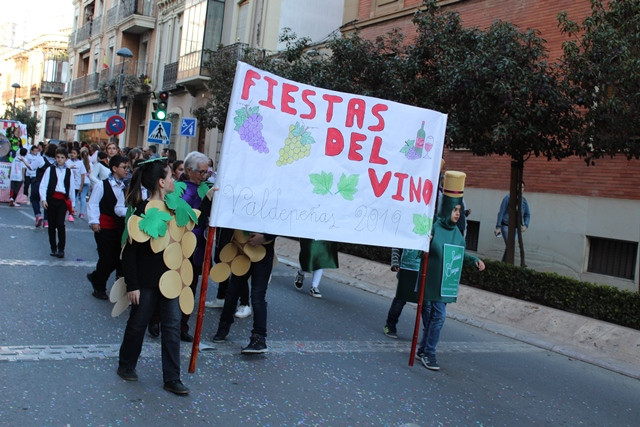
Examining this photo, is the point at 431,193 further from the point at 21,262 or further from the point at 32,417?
the point at 21,262

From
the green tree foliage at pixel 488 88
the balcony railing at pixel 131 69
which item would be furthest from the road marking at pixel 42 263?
the balcony railing at pixel 131 69

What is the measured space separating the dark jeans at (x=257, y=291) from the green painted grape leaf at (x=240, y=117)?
4.43ft

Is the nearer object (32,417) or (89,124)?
(32,417)

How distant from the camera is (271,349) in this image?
6355 millimetres

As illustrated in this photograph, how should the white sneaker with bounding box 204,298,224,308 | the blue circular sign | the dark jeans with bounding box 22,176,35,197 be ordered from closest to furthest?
the white sneaker with bounding box 204,298,224,308
the dark jeans with bounding box 22,176,35,197
the blue circular sign

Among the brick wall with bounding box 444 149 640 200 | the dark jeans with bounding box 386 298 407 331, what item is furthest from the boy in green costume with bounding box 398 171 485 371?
the brick wall with bounding box 444 149 640 200

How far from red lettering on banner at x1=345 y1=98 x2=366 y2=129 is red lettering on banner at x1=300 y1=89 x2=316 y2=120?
36cm

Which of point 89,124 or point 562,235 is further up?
point 89,124

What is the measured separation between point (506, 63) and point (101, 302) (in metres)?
6.64

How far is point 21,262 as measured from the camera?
9.53 meters

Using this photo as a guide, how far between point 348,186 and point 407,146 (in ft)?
2.47

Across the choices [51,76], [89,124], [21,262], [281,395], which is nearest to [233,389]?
[281,395]

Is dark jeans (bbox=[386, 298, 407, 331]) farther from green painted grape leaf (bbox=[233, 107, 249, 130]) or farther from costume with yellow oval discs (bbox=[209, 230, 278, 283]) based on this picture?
green painted grape leaf (bbox=[233, 107, 249, 130])

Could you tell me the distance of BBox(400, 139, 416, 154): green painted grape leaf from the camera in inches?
249
